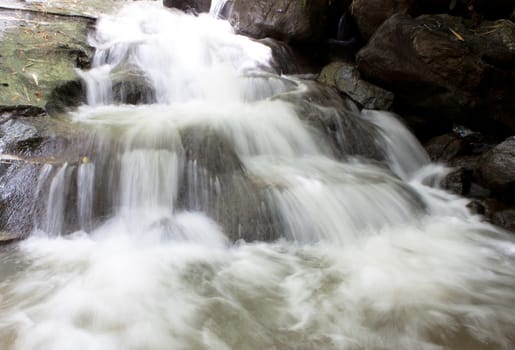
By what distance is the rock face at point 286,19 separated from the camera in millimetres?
8336

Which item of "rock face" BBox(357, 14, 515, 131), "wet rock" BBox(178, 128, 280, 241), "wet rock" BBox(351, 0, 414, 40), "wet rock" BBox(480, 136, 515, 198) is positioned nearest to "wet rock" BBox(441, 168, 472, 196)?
"wet rock" BBox(480, 136, 515, 198)

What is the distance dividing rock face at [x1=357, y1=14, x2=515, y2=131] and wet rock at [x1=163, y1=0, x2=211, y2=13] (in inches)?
224

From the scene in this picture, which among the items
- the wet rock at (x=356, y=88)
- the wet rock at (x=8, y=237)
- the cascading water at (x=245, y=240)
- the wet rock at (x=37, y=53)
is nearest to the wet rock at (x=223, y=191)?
the cascading water at (x=245, y=240)

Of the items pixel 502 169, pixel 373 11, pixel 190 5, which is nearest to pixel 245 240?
pixel 502 169

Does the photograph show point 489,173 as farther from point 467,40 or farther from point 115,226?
point 115,226

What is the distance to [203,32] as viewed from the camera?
850 centimetres

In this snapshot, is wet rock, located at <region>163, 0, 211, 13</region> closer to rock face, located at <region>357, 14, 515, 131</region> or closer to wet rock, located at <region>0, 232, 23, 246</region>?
rock face, located at <region>357, 14, 515, 131</region>

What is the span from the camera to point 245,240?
3.81 m

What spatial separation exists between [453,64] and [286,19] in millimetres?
3781

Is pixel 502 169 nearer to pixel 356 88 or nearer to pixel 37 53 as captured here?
pixel 356 88

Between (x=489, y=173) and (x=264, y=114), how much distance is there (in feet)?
9.78

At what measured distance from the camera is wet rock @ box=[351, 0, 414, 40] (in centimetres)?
721

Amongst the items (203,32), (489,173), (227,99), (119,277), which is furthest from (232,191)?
(203,32)

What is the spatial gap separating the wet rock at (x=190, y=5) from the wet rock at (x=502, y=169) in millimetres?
8249
